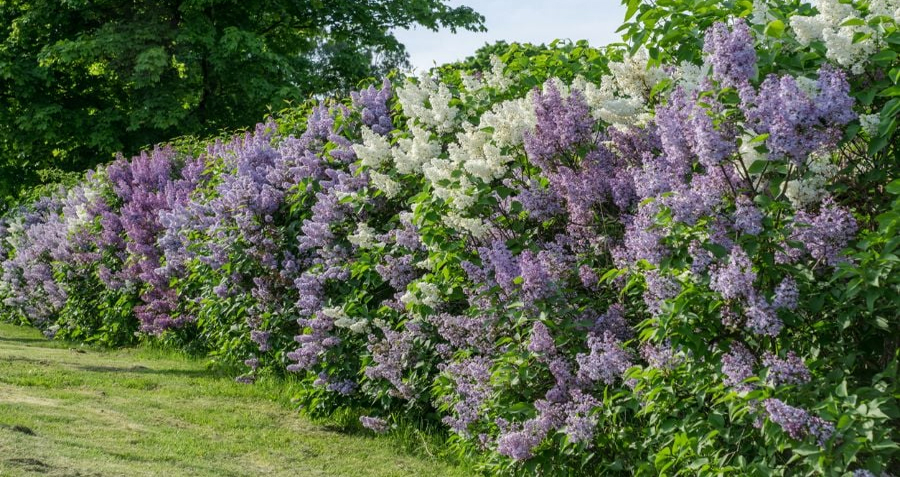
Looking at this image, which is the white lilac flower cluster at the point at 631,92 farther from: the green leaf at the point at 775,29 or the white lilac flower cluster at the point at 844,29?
the white lilac flower cluster at the point at 844,29

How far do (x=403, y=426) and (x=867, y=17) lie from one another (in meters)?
4.39

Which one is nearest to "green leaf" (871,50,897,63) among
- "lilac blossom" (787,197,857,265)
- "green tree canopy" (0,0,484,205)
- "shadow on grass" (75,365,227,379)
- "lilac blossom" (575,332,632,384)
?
"lilac blossom" (787,197,857,265)

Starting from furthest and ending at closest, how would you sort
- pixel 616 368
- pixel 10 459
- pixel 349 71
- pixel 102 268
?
pixel 349 71 → pixel 102 268 → pixel 10 459 → pixel 616 368

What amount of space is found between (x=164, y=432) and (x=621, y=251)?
13.8ft

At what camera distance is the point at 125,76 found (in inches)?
933

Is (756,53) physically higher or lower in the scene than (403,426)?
higher

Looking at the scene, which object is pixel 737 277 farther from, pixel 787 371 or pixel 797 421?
pixel 797 421

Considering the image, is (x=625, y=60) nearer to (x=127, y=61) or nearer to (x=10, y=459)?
(x=10, y=459)

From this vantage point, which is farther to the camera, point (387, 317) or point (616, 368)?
point (387, 317)

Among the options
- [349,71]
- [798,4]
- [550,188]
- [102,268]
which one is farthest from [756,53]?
[349,71]

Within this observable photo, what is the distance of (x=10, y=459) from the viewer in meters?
5.42

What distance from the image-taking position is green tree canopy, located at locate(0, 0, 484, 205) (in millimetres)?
23188

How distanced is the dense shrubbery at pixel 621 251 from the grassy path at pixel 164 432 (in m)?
0.46

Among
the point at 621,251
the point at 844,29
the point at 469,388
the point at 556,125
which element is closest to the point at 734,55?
the point at 844,29
